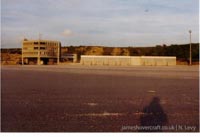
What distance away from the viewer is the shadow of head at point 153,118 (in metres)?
8.00

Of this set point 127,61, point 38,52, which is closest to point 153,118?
point 127,61

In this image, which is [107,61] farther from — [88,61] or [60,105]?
[60,105]

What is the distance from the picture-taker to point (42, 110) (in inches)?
415

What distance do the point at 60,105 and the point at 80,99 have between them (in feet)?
5.61

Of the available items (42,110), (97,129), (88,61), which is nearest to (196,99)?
(42,110)

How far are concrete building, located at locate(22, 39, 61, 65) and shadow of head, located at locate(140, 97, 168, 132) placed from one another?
106789 millimetres

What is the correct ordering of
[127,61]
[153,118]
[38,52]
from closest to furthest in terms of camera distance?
[153,118] → [127,61] → [38,52]

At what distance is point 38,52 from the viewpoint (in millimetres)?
118562

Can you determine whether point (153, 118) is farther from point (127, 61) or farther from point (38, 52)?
point (38, 52)

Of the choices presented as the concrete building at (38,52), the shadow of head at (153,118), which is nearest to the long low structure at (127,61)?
the concrete building at (38,52)

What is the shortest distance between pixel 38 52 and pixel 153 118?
4380 inches

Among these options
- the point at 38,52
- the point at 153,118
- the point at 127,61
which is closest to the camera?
the point at 153,118

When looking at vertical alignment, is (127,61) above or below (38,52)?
below

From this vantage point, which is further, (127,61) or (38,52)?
(38,52)
